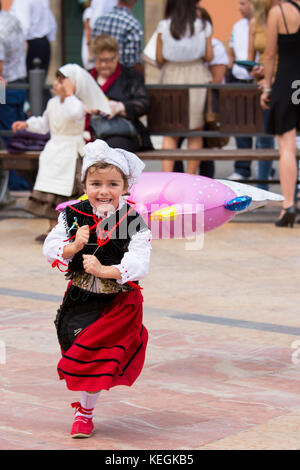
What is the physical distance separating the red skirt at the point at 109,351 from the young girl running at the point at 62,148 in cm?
482

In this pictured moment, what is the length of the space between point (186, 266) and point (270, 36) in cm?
258

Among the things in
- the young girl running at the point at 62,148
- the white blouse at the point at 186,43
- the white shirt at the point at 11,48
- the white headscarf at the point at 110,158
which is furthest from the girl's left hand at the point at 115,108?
the white headscarf at the point at 110,158

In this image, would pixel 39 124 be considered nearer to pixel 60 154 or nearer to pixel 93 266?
pixel 60 154

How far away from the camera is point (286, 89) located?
1009cm

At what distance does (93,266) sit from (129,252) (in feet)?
0.55

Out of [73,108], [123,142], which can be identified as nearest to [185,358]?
[73,108]

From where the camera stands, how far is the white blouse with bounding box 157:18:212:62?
35.7 ft

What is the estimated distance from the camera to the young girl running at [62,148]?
9414 millimetres

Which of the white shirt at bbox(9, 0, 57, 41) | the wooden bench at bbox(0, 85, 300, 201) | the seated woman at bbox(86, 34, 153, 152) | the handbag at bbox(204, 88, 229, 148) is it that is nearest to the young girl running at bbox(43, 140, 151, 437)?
the seated woman at bbox(86, 34, 153, 152)

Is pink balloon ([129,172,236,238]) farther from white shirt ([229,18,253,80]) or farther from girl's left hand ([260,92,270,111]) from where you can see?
white shirt ([229,18,253,80])

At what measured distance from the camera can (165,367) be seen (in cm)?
565

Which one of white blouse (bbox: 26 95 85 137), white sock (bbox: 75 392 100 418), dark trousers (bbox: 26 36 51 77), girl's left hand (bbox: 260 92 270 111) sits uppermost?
dark trousers (bbox: 26 36 51 77)

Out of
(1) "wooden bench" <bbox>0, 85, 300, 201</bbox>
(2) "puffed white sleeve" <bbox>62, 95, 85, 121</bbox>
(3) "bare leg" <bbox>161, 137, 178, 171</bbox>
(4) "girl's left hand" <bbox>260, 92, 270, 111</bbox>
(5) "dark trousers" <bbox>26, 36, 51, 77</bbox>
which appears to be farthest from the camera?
(5) "dark trousers" <bbox>26, 36, 51, 77</bbox>

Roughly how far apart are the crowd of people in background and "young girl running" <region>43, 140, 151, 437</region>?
5.18m
